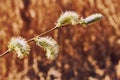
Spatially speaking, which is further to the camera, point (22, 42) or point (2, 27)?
point (2, 27)

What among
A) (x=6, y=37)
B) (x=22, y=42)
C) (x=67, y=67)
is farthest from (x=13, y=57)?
(x=22, y=42)

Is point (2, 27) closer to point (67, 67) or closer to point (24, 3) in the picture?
point (24, 3)

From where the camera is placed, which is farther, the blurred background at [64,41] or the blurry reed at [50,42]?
the blurred background at [64,41]

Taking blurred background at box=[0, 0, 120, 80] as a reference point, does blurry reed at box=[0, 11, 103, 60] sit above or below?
below

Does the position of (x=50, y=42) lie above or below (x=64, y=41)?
below

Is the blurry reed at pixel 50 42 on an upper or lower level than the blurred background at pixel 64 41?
lower

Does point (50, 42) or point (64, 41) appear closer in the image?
point (50, 42)

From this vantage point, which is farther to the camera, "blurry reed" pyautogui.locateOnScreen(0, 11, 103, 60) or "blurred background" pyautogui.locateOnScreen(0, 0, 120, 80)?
"blurred background" pyautogui.locateOnScreen(0, 0, 120, 80)

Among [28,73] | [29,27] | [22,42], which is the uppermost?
[29,27]
